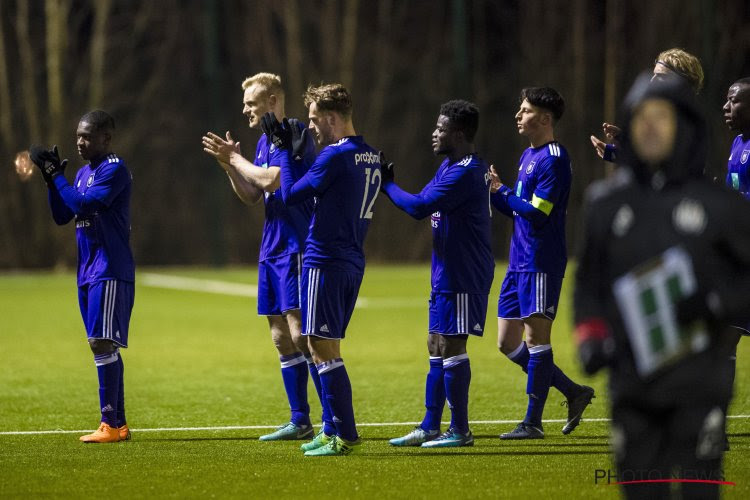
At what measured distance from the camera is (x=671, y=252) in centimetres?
381

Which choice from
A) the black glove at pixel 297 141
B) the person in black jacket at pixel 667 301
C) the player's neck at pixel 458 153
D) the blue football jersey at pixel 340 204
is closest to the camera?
the person in black jacket at pixel 667 301

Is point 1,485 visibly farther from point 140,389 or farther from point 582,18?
point 582,18

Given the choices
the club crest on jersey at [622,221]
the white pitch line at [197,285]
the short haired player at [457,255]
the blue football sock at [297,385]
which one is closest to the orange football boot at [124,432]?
the blue football sock at [297,385]

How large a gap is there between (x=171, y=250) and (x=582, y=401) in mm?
18969

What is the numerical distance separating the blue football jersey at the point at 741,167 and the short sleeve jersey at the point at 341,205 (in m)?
2.13

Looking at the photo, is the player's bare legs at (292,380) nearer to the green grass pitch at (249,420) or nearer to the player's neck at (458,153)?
the green grass pitch at (249,420)

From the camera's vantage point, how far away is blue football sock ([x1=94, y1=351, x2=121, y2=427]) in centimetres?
734

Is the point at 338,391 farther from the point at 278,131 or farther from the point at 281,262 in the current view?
the point at 278,131

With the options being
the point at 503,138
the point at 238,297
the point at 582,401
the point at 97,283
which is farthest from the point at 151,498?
the point at 503,138

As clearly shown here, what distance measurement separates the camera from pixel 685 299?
3.80 m

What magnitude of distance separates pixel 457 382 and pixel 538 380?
2.29 feet

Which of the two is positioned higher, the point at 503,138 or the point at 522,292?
the point at 503,138

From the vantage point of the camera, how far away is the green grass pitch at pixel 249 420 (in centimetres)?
598

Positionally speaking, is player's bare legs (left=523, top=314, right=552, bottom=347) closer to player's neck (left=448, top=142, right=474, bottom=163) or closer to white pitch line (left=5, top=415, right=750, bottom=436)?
white pitch line (left=5, top=415, right=750, bottom=436)
